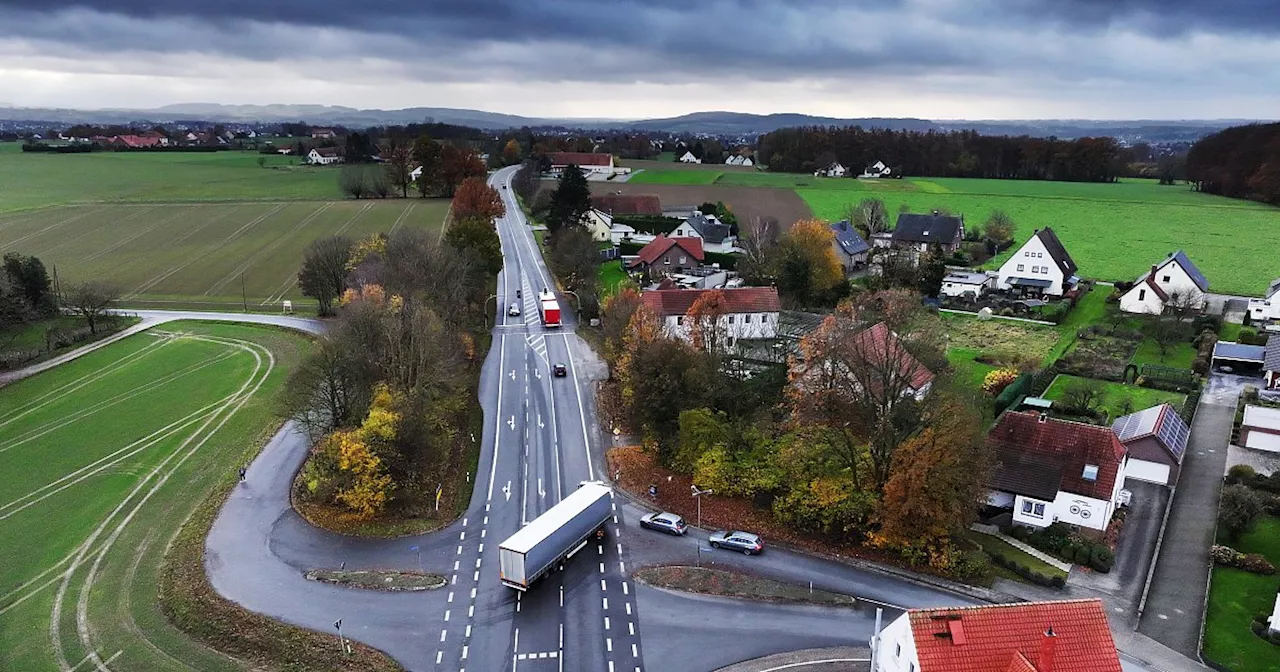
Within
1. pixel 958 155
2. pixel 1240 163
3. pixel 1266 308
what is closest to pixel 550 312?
pixel 1266 308

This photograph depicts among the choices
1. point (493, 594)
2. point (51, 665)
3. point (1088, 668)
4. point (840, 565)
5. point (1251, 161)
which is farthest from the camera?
point (1251, 161)

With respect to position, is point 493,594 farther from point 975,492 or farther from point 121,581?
point 975,492

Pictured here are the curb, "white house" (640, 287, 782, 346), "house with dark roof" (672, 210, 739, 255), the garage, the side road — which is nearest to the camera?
the curb

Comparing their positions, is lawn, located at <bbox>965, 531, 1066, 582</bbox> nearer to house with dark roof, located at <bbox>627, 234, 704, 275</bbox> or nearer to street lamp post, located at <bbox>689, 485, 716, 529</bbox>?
street lamp post, located at <bbox>689, 485, 716, 529</bbox>

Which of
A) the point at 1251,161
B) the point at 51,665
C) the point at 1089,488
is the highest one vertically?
the point at 1251,161

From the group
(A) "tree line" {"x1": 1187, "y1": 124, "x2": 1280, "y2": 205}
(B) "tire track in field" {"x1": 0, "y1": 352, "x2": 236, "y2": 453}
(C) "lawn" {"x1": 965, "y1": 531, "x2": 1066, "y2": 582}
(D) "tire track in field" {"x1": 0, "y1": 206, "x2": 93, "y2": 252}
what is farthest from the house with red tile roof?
(A) "tree line" {"x1": 1187, "y1": 124, "x2": 1280, "y2": 205}

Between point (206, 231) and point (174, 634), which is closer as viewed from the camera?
point (174, 634)

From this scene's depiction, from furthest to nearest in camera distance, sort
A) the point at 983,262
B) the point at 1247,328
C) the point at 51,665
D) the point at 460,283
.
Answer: the point at 983,262 → the point at 1247,328 → the point at 460,283 → the point at 51,665

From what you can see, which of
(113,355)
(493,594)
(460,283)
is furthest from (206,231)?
(493,594)
